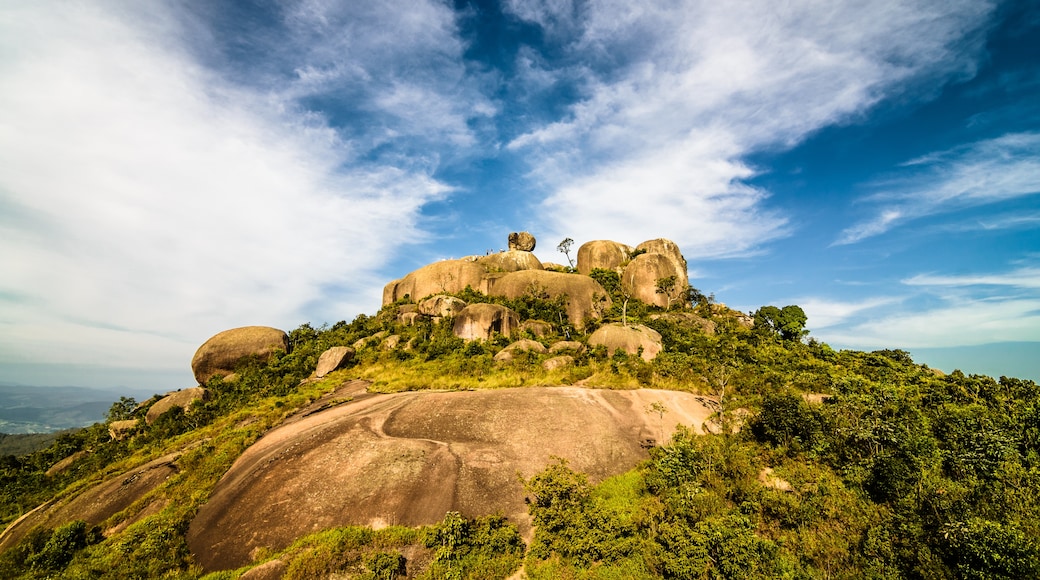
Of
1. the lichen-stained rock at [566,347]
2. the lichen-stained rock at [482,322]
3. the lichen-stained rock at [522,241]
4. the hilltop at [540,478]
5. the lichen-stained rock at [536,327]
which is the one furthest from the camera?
the lichen-stained rock at [522,241]

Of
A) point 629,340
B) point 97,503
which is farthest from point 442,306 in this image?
point 97,503

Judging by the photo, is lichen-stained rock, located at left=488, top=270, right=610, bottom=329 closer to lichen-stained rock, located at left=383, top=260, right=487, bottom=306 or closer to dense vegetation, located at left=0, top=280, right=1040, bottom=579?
lichen-stained rock, located at left=383, top=260, right=487, bottom=306

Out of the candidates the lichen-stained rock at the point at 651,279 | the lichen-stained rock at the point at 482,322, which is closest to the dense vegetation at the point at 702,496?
the lichen-stained rock at the point at 482,322

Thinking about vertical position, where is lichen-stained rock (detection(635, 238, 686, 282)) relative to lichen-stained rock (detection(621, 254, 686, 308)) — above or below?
above

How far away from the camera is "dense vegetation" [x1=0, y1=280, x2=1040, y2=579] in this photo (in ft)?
32.3

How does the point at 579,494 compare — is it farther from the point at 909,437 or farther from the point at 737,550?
the point at 909,437

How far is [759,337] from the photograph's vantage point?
39.8 meters

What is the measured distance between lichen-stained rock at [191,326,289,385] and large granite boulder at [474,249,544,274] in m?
25.4

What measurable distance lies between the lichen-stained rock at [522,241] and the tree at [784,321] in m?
31.8

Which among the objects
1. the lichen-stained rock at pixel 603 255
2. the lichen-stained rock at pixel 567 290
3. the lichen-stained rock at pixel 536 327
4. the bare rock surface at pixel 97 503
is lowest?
the bare rock surface at pixel 97 503

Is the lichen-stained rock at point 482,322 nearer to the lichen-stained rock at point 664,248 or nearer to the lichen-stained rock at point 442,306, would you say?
the lichen-stained rock at point 442,306

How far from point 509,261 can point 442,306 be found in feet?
48.6

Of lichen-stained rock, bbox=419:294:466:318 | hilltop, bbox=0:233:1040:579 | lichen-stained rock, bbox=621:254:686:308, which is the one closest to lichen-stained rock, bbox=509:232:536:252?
lichen-stained rock, bbox=621:254:686:308

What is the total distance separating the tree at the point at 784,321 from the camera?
43.9 m
